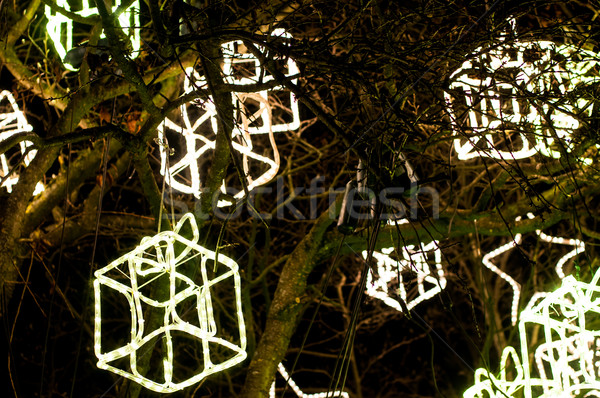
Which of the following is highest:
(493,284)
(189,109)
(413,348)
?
(189,109)

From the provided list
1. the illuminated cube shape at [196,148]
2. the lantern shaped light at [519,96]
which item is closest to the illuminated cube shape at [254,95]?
the illuminated cube shape at [196,148]

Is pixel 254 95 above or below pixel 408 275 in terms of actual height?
above

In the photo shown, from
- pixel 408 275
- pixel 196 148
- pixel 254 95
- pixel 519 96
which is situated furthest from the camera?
pixel 196 148

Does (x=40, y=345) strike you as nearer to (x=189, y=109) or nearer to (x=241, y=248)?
(x=241, y=248)

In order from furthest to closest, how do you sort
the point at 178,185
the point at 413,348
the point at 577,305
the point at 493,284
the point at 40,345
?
1. the point at 413,348
2. the point at 493,284
3. the point at 40,345
4. the point at 178,185
5. the point at 577,305

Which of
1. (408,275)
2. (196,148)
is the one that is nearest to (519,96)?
(408,275)

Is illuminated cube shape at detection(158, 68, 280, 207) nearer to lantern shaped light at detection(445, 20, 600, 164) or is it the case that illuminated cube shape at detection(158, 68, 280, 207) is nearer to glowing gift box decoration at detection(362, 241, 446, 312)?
glowing gift box decoration at detection(362, 241, 446, 312)

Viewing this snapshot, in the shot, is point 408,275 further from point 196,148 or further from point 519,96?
point 519,96

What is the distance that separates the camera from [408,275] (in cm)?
686

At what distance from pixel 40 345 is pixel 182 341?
254 centimetres

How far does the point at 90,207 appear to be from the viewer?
7.68 m

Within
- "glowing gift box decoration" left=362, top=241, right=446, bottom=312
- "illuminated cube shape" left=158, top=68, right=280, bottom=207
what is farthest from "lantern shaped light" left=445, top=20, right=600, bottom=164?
"illuminated cube shape" left=158, top=68, right=280, bottom=207

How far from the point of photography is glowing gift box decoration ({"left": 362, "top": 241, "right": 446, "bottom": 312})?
10.5 feet

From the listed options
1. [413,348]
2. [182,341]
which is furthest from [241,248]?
[413,348]
